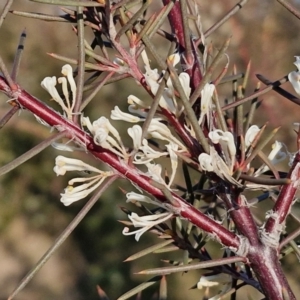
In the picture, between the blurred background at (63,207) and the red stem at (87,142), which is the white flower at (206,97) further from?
the blurred background at (63,207)

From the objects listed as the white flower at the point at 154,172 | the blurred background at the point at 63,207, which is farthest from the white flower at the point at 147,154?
the blurred background at the point at 63,207

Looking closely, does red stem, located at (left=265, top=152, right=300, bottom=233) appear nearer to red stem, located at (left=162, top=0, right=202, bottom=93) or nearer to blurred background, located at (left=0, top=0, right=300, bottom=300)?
red stem, located at (left=162, top=0, right=202, bottom=93)

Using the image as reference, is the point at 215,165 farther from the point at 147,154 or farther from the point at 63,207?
the point at 63,207

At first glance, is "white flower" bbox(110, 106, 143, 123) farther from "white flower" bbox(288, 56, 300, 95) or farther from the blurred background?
the blurred background

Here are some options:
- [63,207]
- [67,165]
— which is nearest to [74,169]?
[67,165]

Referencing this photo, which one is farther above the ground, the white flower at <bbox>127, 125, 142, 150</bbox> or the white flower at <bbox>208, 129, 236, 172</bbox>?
the white flower at <bbox>127, 125, 142, 150</bbox>

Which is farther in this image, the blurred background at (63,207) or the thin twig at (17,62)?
the blurred background at (63,207)

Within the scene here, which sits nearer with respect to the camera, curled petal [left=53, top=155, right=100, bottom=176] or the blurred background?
curled petal [left=53, top=155, right=100, bottom=176]

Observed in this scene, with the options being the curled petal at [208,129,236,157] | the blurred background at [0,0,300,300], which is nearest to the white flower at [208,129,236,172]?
the curled petal at [208,129,236,157]

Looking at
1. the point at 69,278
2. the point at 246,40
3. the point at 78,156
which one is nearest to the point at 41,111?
the point at 246,40
